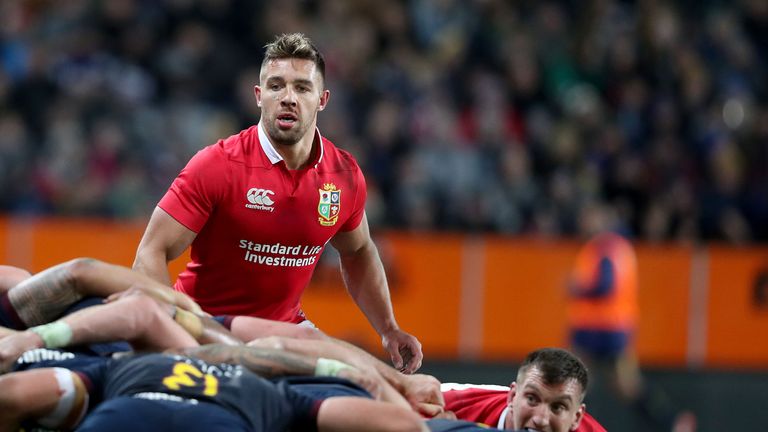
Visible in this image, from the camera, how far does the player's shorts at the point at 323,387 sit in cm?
471

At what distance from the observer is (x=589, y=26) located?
13664 millimetres

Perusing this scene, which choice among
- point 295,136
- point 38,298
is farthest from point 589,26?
point 38,298

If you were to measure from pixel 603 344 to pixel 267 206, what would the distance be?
5.58 metres

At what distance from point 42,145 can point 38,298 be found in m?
6.06

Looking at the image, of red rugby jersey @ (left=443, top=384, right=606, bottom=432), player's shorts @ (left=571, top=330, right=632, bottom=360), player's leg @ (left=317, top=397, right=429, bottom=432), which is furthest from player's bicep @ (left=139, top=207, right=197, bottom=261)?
player's shorts @ (left=571, top=330, right=632, bottom=360)

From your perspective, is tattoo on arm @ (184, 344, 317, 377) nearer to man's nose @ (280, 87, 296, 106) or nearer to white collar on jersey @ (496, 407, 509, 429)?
white collar on jersey @ (496, 407, 509, 429)

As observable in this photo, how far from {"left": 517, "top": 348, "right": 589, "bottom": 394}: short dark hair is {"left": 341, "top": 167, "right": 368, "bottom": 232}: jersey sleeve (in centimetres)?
122

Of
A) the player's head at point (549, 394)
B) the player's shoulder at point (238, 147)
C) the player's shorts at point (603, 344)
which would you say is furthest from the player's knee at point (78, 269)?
the player's shorts at point (603, 344)

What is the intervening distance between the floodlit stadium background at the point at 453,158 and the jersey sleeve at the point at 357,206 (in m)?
4.54

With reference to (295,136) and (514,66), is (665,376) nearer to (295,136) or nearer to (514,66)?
(514,66)

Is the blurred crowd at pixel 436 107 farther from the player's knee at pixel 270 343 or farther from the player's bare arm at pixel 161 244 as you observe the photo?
the player's knee at pixel 270 343

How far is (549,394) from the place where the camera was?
5426 mm

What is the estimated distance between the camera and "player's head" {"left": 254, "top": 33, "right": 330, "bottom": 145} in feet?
19.1

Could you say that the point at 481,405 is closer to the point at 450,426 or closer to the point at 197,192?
the point at 450,426
